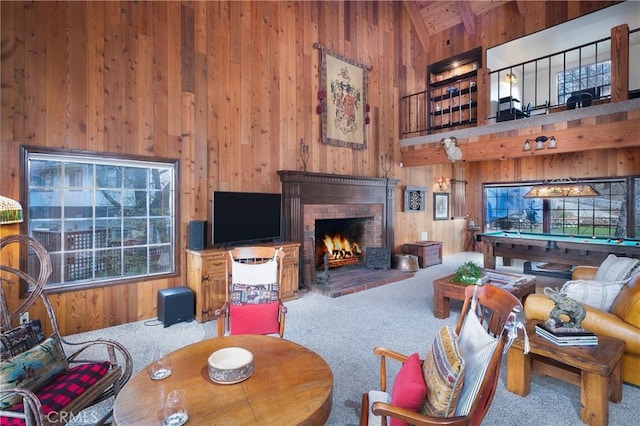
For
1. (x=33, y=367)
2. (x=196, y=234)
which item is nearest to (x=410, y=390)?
(x=33, y=367)

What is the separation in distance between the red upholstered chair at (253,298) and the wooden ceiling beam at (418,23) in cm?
686

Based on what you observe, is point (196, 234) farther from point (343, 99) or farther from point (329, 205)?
point (343, 99)

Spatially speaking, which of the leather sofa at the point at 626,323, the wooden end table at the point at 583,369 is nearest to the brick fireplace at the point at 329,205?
the wooden end table at the point at 583,369

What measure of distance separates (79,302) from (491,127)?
250 inches

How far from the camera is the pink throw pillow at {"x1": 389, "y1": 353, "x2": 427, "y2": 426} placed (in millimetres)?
1382

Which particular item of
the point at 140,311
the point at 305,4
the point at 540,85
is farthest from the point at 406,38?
the point at 140,311

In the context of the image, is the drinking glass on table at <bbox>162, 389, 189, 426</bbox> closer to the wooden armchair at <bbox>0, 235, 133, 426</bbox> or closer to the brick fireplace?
the wooden armchair at <bbox>0, 235, 133, 426</bbox>

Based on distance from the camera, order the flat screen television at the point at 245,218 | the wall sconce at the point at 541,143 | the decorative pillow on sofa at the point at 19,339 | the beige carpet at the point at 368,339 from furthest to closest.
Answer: the wall sconce at the point at 541,143
the flat screen television at the point at 245,218
the beige carpet at the point at 368,339
the decorative pillow on sofa at the point at 19,339

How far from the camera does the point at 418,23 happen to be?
7.57 meters

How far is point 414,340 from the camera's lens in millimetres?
3271

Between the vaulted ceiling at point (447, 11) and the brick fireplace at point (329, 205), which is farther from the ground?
the vaulted ceiling at point (447, 11)

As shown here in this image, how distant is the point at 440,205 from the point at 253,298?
6488 mm

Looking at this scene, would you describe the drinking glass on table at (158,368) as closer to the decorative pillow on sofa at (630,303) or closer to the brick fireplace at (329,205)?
the decorative pillow on sofa at (630,303)

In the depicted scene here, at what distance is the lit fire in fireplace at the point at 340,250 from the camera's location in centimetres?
634
